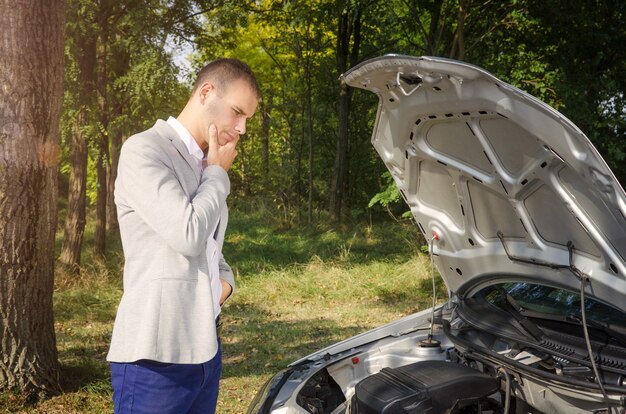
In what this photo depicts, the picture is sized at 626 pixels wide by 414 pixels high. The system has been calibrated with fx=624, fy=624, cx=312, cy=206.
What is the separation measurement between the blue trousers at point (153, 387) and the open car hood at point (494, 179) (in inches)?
55.5

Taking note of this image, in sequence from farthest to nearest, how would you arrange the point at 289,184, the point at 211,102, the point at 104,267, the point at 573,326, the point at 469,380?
the point at 289,184 → the point at 104,267 → the point at 573,326 → the point at 469,380 → the point at 211,102

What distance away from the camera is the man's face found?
7.70ft

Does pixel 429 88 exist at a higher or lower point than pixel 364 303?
higher

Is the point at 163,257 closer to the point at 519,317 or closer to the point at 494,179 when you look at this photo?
the point at 494,179

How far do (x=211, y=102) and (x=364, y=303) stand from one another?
24.1ft

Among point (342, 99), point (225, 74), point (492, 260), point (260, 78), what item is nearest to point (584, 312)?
point (492, 260)

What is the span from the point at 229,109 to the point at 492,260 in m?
1.43

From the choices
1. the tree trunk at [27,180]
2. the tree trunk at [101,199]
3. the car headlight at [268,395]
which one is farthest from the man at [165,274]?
the tree trunk at [101,199]

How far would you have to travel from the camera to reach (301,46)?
17.7 metres

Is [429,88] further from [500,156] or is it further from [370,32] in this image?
[370,32]

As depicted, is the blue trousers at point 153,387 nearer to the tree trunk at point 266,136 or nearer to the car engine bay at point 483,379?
the car engine bay at point 483,379

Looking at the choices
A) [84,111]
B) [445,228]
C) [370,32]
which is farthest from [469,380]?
[370,32]

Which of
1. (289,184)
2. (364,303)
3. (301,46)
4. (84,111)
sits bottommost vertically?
(364,303)

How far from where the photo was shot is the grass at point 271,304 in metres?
5.63
